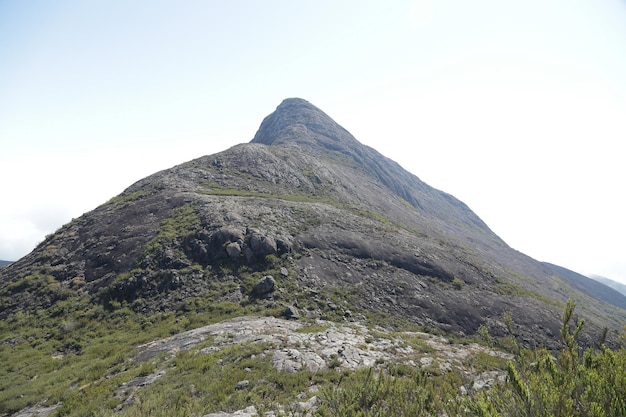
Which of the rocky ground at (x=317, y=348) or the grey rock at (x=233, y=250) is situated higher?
the grey rock at (x=233, y=250)

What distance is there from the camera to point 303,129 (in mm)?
115750

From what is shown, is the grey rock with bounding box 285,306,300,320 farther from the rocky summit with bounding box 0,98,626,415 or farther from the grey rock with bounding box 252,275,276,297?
the grey rock with bounding box 252,275,276,297

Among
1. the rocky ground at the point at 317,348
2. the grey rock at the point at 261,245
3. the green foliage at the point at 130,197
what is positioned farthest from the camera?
the green foliage at the point at 130,197

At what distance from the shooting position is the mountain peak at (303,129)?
107 meters

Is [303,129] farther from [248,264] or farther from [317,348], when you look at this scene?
[317,348]

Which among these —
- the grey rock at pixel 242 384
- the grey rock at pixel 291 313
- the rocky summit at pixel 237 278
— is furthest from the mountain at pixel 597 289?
the grey rock at pixel 242 384

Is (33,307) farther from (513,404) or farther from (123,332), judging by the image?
(513,404)

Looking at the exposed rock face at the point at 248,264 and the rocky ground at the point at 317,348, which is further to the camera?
the exposed rock face at the point at 248,264

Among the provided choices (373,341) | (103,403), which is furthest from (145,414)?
(373,341)

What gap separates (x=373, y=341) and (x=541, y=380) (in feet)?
46.9

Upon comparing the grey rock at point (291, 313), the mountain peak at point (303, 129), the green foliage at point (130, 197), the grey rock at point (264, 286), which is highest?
the mountain peak at point (303, 129)

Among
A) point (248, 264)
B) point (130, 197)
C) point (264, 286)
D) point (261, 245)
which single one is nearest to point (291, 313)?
point (264, 286)

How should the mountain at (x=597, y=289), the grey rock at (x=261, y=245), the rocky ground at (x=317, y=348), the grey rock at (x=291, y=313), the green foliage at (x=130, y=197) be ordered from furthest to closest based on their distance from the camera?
the mountain at (x=597, y=289) < the green foliage at (x=130, y=197) < the grey rock at (x=261, y=245) < the grey rock at (x=291, y=313) < the rocky ground at (x=317, y=348)

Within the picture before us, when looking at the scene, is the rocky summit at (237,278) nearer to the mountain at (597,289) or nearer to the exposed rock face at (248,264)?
the exposed rock face at (248,264)
